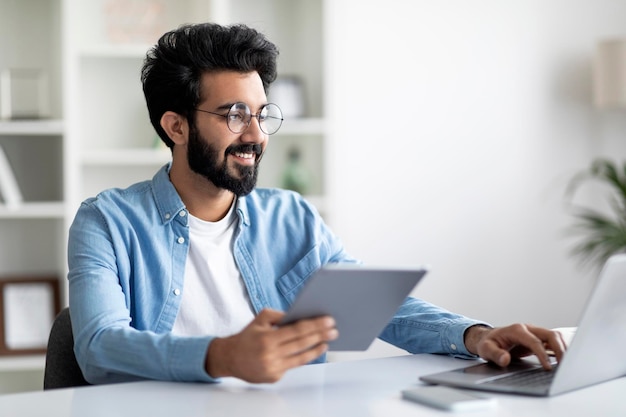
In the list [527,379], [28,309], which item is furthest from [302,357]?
[28,309]

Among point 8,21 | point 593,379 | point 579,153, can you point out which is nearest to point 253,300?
point 593,379

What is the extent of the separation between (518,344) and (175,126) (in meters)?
0.95

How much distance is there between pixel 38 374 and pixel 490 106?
228cm

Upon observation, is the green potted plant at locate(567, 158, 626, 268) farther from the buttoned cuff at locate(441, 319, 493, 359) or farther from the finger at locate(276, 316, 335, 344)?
the finger at locate(276, 316, 335, 344)

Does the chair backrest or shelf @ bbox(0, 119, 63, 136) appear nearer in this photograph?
the chair backrest

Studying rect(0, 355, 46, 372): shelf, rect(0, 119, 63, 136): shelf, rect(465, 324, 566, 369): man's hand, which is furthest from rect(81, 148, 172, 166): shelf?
rect(465, 324, 566, 369): man's hand

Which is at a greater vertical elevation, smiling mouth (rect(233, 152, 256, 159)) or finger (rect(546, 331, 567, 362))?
smiling mouth (rect(233, 152, 256, 159))

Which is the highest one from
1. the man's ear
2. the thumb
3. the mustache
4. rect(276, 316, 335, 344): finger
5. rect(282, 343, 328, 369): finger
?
the man's ear

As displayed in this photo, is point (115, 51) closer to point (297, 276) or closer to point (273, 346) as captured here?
point (297, 276)

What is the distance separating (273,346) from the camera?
1348 mm

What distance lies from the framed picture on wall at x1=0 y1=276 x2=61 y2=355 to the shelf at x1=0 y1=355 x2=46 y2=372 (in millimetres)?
55

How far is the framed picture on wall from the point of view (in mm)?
3504

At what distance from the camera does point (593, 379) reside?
57.3 inches

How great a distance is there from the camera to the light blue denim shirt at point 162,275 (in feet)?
4.97
